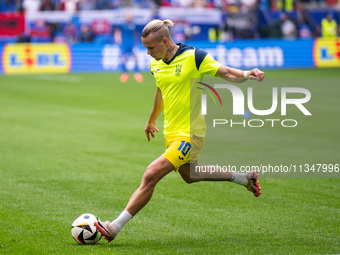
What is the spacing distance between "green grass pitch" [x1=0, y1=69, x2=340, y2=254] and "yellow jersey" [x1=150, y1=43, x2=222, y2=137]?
1.20 metres

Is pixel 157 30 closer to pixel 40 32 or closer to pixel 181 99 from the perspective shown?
pixel 181 99

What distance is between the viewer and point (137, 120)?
54.4 feet

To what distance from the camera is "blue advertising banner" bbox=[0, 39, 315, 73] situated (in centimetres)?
3136

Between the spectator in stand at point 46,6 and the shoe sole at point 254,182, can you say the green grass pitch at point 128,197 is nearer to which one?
the shoe sole at point 254,182

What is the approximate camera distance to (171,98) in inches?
268

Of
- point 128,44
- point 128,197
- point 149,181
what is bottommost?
point 128,44

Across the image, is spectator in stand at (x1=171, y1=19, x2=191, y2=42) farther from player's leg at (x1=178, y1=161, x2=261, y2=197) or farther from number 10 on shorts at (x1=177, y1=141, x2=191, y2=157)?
number 10 on shorts at (x1=177, y1=141, x2=191, y2=157)

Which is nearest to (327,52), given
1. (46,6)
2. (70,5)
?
(70,5)

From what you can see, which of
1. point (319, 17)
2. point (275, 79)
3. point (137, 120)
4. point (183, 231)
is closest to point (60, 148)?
point (137, 120)

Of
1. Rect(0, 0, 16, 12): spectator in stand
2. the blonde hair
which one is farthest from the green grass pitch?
Rect(0, 0, 16, 12): spectator in stand

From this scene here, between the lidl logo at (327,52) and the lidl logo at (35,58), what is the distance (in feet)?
41.9

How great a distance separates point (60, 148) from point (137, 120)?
416 centimetres

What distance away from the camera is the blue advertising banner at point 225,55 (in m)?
31.4

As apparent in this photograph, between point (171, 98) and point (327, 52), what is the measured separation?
89.9 feet
